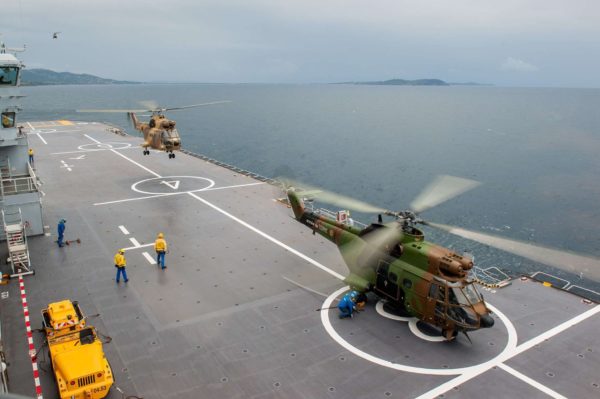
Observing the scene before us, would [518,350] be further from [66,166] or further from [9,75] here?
[66,166]

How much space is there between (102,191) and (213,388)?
24.2 m

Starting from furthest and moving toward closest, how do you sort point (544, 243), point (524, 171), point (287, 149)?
point (287, 149) → point (524, 171) → point (544, 243)

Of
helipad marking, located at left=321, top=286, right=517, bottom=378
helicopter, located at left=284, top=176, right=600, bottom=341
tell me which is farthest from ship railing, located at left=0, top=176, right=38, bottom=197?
helipad marking, located at left=321, top=286, right=517, bottom=378

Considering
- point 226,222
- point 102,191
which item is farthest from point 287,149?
point 226,222

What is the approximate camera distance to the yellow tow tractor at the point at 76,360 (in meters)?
10.9

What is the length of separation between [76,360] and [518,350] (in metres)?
12.8

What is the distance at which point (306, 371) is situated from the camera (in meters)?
12.8

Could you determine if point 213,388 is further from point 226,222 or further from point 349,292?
point 226,222

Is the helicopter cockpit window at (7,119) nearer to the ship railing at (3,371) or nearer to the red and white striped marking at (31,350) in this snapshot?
the red and white striped marking at (31,350)

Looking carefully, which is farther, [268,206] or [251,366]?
[268,206]

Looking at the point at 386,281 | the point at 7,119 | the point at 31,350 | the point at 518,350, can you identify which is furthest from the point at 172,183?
the point at 518,350

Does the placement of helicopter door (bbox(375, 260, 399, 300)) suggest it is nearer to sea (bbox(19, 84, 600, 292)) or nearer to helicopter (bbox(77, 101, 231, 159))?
sea (bbox(19, 84, 600, 292))

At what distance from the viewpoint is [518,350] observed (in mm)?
13867

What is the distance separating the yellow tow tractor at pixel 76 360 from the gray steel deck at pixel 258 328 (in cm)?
86
